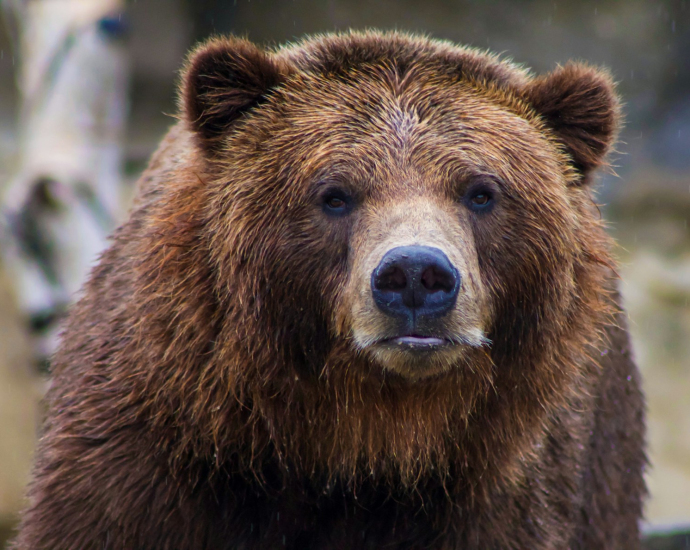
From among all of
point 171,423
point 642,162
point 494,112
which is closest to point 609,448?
point 494,112

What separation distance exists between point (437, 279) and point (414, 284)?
3.3 inches

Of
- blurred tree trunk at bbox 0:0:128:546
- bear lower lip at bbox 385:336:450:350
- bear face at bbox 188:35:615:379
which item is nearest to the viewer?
bear lower lip at bbox 385:336:450:350

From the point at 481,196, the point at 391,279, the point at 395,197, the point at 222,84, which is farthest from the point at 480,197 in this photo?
the point at 222,84

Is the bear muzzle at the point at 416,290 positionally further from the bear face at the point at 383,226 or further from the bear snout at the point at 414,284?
the bear face at the point at 383,226

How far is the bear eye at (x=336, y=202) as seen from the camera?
3525 millimetres

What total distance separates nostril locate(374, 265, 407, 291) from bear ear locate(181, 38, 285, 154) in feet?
3.53

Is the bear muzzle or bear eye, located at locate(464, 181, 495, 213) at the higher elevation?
bear eye, located at locate(464, 181, 495, 213)

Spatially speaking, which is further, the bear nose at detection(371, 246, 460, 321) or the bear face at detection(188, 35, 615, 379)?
the bear face at detection(188, 35, 615, 379)

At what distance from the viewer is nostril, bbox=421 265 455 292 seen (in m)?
3.07

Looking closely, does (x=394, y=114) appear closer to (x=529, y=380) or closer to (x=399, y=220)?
(x=399, y=220)

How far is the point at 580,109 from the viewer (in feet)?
12.9

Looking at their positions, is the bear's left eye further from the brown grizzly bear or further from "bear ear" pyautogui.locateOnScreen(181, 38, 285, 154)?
"bear ear" pyautogui.locateOnScreen(181, 38, 285, 154)

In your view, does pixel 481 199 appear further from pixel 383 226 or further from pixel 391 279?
pixel 391 279

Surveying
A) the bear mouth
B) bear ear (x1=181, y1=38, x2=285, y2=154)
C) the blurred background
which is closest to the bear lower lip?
the bear mouth
